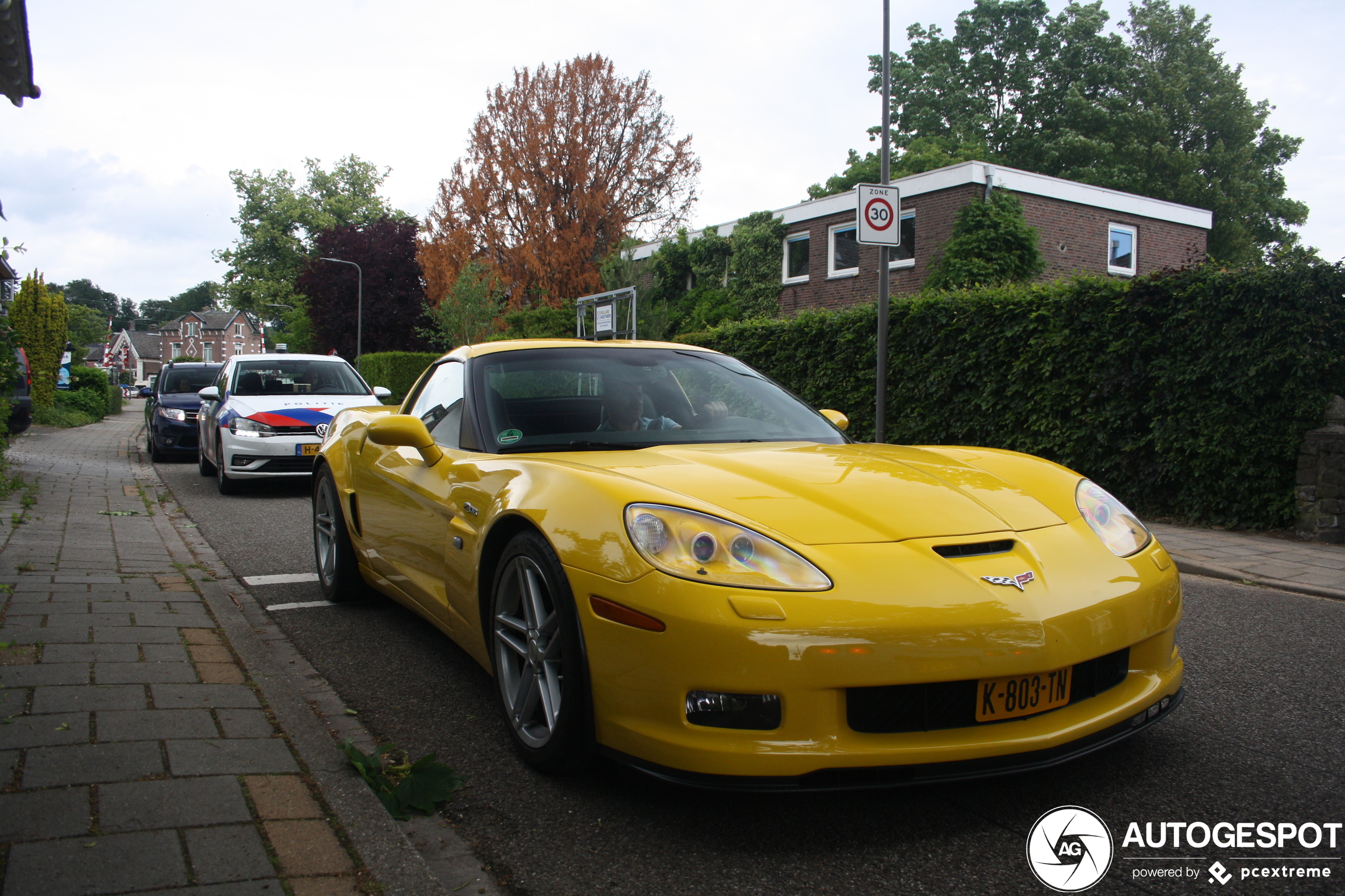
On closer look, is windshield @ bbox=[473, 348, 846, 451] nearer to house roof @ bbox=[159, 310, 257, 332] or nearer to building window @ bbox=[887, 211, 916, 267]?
building window @ bbox=[887, 211, 916, 267]

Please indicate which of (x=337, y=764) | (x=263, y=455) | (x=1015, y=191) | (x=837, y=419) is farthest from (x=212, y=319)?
(x=337, y=764)

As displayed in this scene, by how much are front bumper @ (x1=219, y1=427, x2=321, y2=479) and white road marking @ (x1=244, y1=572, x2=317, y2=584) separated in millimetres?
4127

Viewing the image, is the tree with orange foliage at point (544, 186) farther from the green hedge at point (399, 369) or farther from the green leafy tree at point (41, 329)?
the green leafy tree at point (41, 329)

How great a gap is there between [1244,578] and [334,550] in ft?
18.1

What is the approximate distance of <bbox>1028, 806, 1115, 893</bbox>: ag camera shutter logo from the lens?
2.14 metres

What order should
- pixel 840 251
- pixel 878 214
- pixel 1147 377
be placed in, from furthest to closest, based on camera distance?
pixel 840 251 → pixel 878 214 → pixel 1147 377

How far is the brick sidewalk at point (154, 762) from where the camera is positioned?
208cm

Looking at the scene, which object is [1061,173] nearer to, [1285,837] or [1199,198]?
[1199,198]

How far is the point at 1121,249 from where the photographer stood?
2373cm

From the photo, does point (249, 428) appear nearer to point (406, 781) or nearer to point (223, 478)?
point (223, 478)

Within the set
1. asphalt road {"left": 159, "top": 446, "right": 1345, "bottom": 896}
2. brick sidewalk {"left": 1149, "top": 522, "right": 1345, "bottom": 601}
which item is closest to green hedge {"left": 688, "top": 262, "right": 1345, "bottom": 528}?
brick sidewalk {"left": 1149, "top": 522, "right": 1345, "bottom": 601}

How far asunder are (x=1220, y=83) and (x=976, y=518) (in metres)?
47.4

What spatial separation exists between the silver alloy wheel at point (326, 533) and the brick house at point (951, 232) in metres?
17.3

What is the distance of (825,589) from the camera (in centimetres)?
225
